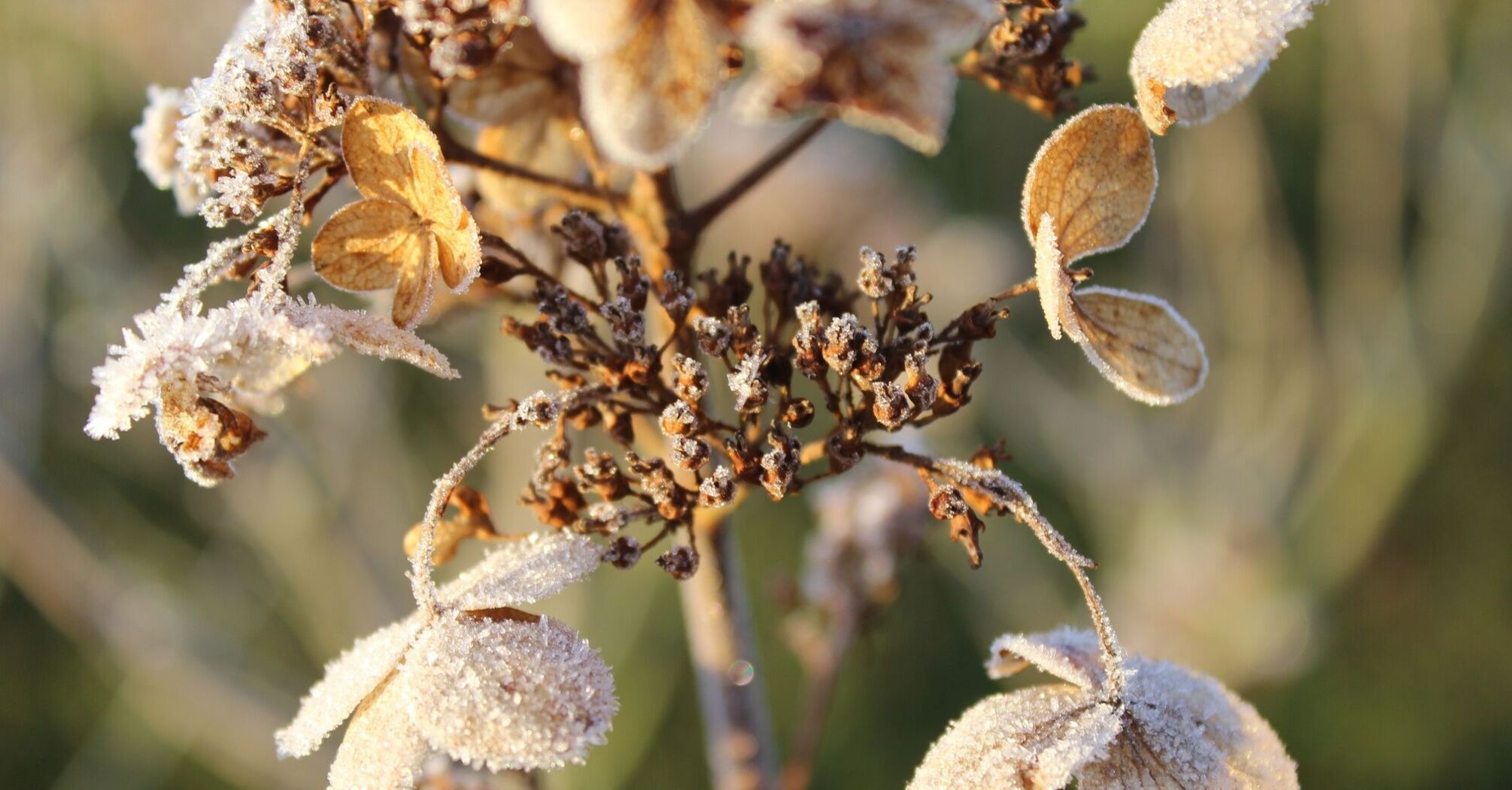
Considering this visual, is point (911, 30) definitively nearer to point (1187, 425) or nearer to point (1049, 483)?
point (1187, 425)

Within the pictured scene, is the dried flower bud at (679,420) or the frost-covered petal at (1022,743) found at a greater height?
the dried flower bud at (679,420)

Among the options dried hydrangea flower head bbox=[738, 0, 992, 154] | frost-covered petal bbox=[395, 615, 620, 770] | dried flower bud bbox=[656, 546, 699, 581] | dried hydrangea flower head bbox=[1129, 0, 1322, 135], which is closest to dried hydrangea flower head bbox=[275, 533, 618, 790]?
frost-covered petal bbox=[395, 615, 620, 770]

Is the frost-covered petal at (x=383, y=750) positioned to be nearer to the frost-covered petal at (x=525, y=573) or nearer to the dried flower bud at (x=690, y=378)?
the frost-covered petal at (x=525, y=573)

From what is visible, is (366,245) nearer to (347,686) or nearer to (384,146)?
(384,146)

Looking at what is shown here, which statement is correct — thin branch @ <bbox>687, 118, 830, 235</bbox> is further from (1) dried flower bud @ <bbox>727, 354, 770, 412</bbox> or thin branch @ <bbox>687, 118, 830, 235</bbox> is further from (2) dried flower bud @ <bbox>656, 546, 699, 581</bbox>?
(2) dried flower bud @ <bbox>656, 546, 699, 581</bbox>

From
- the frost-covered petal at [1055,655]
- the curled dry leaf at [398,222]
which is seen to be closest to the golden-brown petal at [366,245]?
the curled dry leaf at [398,222]

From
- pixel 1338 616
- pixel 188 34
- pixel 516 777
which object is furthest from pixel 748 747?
pixel 1338 616

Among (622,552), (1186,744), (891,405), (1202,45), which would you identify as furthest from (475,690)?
(1202,45)

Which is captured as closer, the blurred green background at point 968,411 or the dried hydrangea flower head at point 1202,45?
the dried hydrangea flower head at point 1202,45
